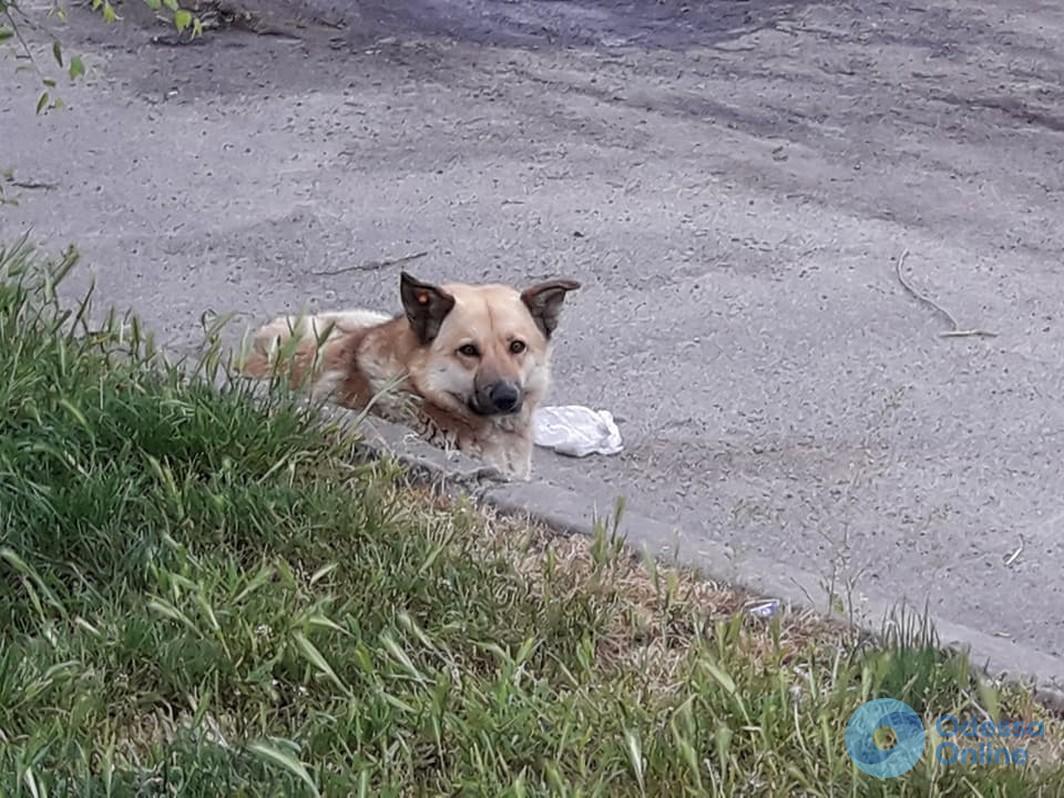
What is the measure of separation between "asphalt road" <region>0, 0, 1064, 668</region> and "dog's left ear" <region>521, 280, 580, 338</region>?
0.55 m

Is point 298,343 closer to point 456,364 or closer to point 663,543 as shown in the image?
point 456,364

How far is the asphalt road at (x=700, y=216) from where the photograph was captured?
554 cm

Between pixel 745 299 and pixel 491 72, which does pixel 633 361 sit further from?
pixel 491 72

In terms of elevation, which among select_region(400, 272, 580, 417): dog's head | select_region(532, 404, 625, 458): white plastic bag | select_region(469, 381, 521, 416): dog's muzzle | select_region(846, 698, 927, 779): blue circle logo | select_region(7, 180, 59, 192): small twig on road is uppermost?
select_region(846, 698, 927, 779): blue circle logo

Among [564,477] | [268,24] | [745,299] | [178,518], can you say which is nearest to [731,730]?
[178,518]

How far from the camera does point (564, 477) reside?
5352mm

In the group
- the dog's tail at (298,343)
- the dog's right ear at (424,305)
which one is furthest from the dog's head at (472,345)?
the dog's tail at (298,343)

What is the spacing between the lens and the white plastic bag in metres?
5.75

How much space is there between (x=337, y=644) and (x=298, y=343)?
1530 millimetres

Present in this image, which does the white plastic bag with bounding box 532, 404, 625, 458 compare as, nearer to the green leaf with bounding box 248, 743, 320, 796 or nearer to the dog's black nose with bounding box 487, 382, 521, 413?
the dog's black nose with bounding box 487, 382, 521, 413

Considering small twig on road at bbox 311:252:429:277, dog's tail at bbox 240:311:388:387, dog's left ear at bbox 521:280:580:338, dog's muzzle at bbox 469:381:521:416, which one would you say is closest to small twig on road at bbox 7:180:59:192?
small twig on road at bbox 311:252:429:277

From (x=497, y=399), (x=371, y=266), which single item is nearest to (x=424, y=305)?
(x=497, y=399)

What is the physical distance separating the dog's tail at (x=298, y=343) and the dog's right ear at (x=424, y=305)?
252 mm

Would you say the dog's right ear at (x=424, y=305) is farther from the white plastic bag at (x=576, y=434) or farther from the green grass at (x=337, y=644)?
the green grass at (x=337, y=644)
